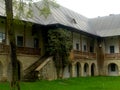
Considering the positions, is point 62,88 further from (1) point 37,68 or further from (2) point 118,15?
(2) point 118,15

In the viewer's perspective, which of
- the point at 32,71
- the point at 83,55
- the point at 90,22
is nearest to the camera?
the point at 32,71

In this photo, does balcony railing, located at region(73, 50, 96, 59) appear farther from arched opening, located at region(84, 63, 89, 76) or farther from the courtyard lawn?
the courtyard lawn

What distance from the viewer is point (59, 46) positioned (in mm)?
31656

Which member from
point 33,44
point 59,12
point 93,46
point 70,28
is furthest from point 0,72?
point 93,46

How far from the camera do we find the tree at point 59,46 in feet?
104

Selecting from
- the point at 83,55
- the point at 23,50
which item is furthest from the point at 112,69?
the point at 23,50

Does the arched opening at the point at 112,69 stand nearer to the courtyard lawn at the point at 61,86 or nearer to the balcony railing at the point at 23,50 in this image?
the balcony railing at the point at 23,50

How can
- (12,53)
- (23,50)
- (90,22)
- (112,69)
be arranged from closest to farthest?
(12,53) → (23,50) → (112,69) → (90,22)

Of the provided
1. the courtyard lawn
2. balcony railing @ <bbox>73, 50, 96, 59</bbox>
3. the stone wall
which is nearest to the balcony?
balcony railing @ <bbox>73, 50, 96, 59</bbox>

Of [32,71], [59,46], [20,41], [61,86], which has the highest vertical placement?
[20,41]

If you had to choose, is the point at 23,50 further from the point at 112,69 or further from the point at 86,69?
the point at 112,69

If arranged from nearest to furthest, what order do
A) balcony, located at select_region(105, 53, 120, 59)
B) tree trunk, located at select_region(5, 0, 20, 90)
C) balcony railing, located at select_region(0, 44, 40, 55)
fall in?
tree trunk, located at select_region(5, 0, 20, 90), balcony railing, located at select_region(0, 44, 40, 55), balcony, located at select_region(105, 53, 120, 59)

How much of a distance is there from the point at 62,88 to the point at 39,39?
38.2 ft

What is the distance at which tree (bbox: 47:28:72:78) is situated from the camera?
31.6 meters
